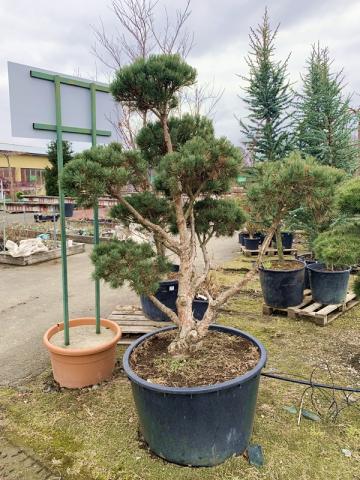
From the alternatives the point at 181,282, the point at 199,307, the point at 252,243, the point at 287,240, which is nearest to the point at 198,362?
the point at 181,282

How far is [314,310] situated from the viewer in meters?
3.79

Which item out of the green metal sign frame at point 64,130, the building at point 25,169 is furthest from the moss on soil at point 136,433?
the building at point 25,169

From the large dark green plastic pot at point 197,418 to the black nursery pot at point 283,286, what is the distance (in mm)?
2062

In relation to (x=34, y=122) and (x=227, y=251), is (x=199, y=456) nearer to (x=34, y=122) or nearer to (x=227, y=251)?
(x=34, y=122)

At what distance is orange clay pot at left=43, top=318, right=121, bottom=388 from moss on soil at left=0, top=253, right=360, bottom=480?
0.22ft

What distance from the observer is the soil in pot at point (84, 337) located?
8.41 feet

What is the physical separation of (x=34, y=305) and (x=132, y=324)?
1685 millimetres

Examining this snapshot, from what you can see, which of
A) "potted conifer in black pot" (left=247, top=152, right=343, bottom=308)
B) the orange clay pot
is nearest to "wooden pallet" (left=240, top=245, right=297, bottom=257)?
"potted conifer in black pot" (left=247, top=152, right=343, bottom=308)

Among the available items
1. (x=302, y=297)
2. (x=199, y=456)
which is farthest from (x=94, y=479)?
(x=302, y=297)

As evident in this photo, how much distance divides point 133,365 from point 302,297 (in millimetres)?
2503

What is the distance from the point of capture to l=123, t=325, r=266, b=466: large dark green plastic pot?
1.70 meters

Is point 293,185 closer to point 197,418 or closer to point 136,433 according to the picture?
point 197,418

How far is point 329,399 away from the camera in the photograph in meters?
2.34

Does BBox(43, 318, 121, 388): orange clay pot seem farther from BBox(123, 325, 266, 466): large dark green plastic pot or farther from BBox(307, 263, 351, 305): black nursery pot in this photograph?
BBox(307, 263, 351, 305): black nursery pot
